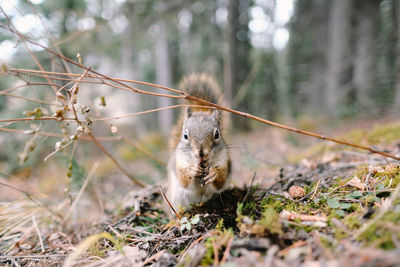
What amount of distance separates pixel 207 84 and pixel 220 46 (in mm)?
8854

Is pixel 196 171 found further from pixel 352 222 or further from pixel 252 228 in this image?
pixel 352 222

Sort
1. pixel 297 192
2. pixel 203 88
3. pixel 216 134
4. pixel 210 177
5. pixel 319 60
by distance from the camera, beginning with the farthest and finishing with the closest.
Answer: pixel 319 60
pixel 203 88
pixel 216 134
pixel 210 177
pixel 297 192

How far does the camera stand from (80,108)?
1424mm

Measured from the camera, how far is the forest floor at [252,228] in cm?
88

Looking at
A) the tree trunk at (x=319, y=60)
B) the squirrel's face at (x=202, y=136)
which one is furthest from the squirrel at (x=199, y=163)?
the tree trunk at (x=319, y=60)

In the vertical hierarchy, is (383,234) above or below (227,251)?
above

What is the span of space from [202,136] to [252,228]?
798 mm

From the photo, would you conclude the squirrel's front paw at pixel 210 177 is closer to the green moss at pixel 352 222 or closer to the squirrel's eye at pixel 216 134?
the squirrel's eye at pixel 216 134

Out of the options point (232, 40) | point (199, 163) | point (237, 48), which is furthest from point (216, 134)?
point (237, 48)

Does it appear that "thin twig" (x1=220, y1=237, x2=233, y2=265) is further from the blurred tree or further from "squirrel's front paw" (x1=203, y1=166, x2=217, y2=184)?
the blurred tree

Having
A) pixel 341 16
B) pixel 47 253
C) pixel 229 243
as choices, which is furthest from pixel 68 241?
pixel 341 16

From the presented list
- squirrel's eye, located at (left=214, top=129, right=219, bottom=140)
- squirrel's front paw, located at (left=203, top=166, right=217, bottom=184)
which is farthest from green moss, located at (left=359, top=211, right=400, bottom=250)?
squirrel's eye, located at (left=214, top=129, right=219, bottom=140)

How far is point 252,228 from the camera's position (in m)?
1.01

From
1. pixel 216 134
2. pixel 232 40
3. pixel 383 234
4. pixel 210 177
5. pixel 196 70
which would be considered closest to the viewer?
pixel 383 234
